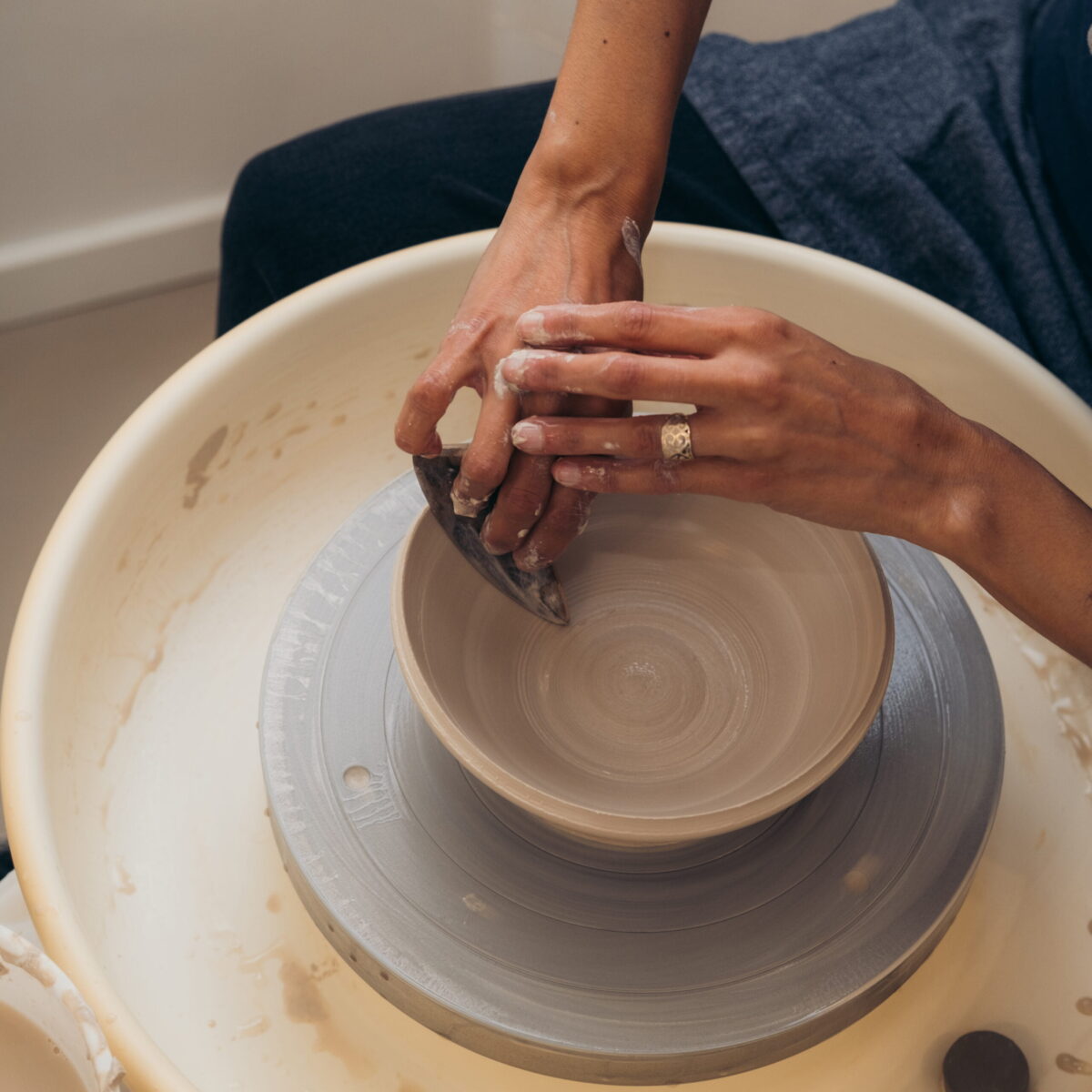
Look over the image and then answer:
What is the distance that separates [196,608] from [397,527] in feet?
0.79

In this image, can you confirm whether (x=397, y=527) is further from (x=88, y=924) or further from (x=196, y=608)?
(x=88, y=924)

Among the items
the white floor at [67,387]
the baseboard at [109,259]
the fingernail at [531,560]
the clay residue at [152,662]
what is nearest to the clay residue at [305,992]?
the clay residue at [152,662]

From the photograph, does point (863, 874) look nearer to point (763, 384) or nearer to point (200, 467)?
point (763, 384)

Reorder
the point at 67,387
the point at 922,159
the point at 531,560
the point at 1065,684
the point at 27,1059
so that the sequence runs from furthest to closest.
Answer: the point at 67,387 < the point at 922,159 < the point at 1065,684 < the point at 531,560 < the point at 27,1059

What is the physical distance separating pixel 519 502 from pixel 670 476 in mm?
155

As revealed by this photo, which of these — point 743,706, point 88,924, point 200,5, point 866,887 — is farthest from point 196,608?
point 200,5

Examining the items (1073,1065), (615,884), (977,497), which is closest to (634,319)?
(977,497)

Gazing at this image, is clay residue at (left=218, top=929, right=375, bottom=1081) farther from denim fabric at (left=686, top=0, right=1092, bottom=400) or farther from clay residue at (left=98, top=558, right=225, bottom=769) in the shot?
denim fabric at (left=686, top=0, right=1092, bottom=400)

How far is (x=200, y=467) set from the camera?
1291 mm

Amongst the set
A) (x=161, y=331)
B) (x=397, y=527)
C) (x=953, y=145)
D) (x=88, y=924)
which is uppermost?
(x=953, y=145)

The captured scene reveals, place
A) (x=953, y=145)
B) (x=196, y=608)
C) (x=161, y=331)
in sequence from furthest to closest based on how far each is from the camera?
(x=161, y=331) → (x=953, y=145) → (x=196, y=608)

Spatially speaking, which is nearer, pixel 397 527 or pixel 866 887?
pixel 866 887

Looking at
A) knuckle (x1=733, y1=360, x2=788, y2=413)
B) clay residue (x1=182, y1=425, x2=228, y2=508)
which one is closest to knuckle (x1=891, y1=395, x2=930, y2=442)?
knuckle (x1=733, y1=360, x2=788, y2=413)

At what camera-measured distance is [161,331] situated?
2307mm
